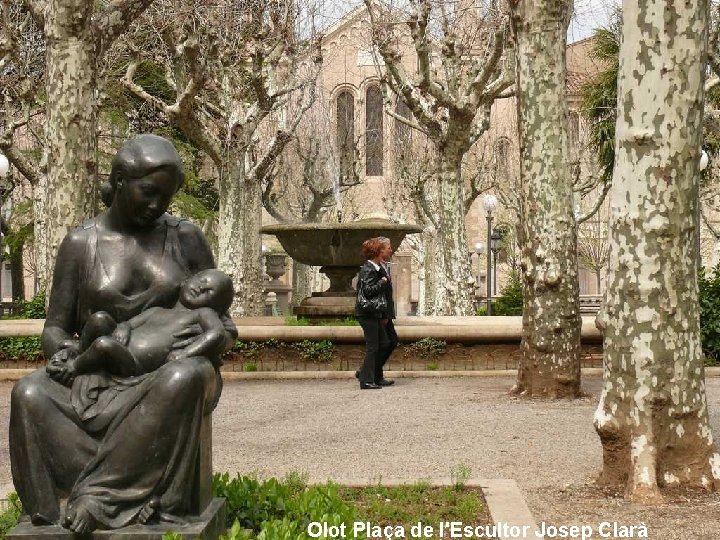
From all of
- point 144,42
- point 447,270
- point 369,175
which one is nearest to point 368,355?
point 447,270

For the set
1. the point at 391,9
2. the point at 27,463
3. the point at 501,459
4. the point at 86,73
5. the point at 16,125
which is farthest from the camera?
the point at 16,125

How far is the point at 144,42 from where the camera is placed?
23.2 metres

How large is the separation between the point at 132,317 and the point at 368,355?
7636 mm

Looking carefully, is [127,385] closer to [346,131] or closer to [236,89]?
[236,89]

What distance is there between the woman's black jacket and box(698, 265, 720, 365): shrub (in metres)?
4.36

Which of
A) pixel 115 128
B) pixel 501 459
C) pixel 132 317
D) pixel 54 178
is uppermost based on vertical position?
pixel 115 128

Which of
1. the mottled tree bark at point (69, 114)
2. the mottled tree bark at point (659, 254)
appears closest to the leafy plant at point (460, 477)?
the mottled tree bark at point (659, 254)

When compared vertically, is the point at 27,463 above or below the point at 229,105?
below

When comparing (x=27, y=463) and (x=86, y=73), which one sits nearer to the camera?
(x=27, y=463)

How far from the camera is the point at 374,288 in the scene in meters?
11.6

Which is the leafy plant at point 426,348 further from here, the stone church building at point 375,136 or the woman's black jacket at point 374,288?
the stone church building at point 375,136

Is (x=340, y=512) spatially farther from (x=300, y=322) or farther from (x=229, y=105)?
(x=229, y=105)

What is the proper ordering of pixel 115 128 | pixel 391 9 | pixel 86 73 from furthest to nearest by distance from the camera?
pixel 115 128
pixel 391 9
pixel 86 73

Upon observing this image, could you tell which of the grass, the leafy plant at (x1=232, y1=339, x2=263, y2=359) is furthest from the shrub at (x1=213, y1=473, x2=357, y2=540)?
the leafy plant at (x1=232, y1=339, x2=263, y2=359)
